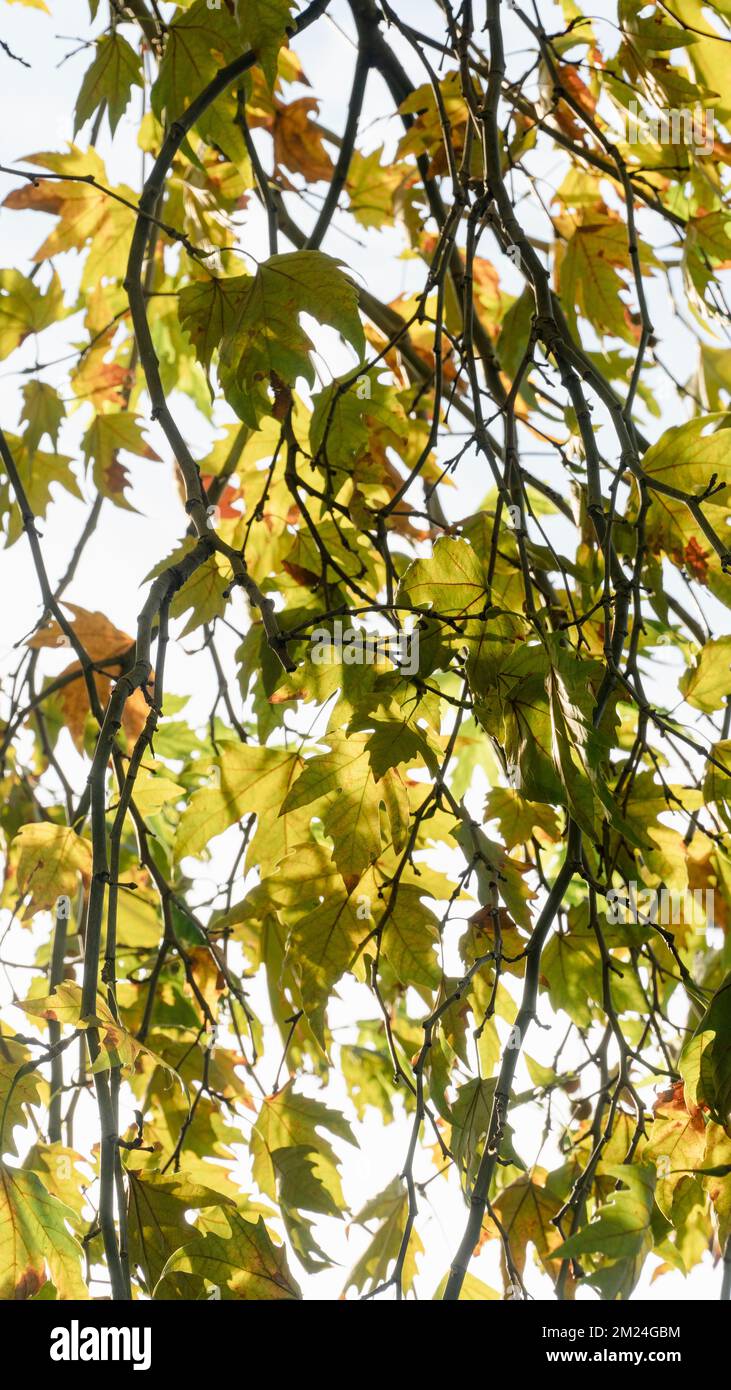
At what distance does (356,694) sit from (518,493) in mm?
226

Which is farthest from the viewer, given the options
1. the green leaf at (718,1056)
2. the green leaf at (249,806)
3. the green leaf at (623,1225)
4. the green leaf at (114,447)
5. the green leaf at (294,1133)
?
the green leaf at (114,447)

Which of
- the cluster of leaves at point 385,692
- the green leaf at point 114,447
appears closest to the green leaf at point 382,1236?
the cluster of leaves at point 385,692

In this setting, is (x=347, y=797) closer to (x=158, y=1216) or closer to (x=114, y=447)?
(x=158, y=1216)

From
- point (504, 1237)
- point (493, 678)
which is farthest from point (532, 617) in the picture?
point (504, 1237)

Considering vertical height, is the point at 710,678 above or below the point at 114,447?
below

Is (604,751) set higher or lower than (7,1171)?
higher

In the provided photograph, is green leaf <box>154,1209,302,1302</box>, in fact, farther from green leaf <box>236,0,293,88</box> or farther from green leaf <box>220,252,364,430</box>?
green leaf <box>236,0,293,88</box>

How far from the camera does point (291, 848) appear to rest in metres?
0.96

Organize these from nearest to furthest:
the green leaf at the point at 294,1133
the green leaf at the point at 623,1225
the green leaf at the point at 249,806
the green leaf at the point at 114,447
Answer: the green leaf at the point at 623,1225 → the green leaf at the point at 249,806 → the green leaf at the point at 294,1133 → the green leaf at the point at 114,447

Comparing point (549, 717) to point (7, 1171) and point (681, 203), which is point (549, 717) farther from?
point (681, 203)

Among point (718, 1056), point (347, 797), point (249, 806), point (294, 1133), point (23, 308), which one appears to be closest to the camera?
point (718, 1056)

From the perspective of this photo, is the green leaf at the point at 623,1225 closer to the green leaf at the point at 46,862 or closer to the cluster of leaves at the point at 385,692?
the cluster of leaves at the point at 385,692

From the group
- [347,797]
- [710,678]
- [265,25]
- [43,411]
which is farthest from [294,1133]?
[265,25]

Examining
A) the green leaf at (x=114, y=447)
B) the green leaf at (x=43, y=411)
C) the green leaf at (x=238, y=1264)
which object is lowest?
the green leaf at (x=238, y=1264)
